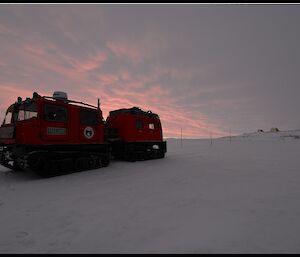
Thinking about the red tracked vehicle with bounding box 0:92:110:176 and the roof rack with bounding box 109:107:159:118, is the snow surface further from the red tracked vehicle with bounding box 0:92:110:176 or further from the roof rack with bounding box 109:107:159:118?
the roof rack with bounding box 109:107:159:118

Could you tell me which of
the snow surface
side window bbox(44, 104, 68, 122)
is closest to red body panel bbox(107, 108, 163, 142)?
side window bbox(44, 104, 68, 122)

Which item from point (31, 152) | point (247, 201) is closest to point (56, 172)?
point (31, 152)

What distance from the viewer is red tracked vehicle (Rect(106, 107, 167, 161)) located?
13.6 meters

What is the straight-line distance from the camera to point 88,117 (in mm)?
10727

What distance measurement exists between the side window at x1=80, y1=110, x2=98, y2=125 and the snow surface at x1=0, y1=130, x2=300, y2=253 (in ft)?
11.3

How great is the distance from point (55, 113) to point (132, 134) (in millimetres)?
5329

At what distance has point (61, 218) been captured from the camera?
4613mm

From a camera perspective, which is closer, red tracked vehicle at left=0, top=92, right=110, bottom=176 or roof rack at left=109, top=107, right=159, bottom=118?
red tracked vehicle at left=0, top=92, right=110, bottom=176

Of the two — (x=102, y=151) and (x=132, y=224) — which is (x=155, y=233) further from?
(x=102, y=151)

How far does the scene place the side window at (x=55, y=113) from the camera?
29.5 feet

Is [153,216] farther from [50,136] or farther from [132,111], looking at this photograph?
[132,111]

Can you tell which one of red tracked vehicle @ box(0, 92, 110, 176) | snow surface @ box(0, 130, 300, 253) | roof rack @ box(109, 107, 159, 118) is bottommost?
snow surface @ box(0, 130, 300, 253)

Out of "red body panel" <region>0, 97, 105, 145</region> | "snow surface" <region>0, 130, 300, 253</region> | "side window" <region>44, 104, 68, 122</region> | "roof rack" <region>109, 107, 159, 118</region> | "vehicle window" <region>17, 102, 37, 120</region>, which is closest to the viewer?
"snow surface" <region>0, 130, 300, 253</region>

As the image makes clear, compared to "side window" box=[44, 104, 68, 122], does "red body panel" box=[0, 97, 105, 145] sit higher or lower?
Answer: lower
